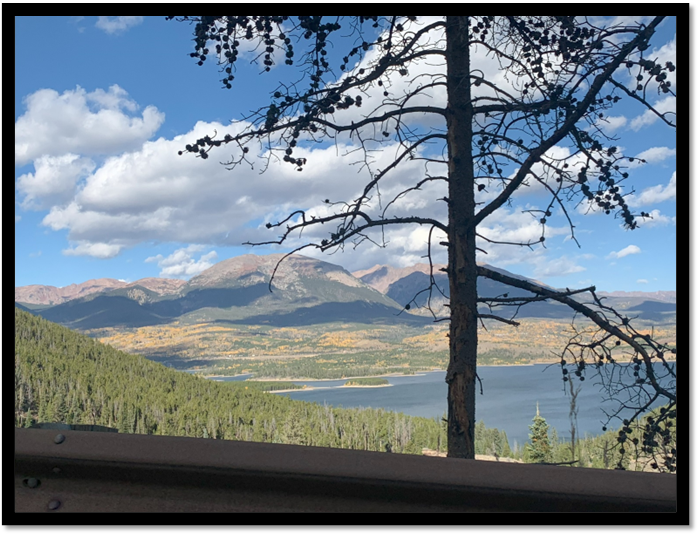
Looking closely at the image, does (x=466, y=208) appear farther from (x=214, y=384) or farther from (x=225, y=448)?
(x=214, y=384)

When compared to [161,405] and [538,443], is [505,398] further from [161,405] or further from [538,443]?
[161,405]

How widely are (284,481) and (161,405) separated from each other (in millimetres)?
5543

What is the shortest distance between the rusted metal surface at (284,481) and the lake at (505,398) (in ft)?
7.47

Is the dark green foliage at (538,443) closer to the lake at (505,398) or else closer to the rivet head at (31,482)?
the lake at (505,398)

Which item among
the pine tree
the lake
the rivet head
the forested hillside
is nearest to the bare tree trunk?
the lake

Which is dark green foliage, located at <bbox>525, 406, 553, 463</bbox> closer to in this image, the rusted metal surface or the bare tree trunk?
the bare tree trunk

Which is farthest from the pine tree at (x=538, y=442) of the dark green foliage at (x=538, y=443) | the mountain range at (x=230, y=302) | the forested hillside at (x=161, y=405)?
the mountain range at (x=230, y=302)

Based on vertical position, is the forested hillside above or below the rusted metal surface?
below

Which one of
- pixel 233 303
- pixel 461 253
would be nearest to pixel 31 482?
pixel 461 253

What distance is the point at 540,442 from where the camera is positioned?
18.4 ft

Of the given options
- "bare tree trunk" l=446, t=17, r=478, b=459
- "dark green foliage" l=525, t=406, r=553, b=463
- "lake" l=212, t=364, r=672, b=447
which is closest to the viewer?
"bare tree trunk" l=446, t=17, r=478, b=459

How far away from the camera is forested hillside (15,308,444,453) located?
591cm

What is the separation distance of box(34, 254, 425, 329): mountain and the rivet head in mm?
22384
